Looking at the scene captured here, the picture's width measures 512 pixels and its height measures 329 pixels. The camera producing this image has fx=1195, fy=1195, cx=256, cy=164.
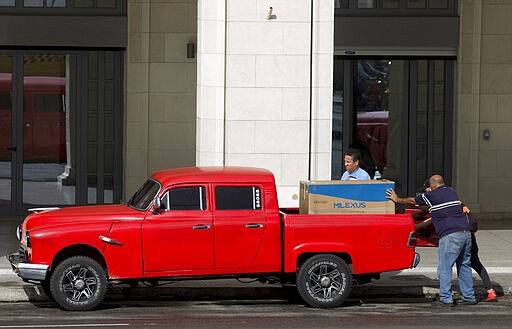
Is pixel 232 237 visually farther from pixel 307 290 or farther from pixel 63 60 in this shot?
pixel 63 60

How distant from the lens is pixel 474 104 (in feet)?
76.7

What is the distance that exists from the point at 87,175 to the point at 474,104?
770cm

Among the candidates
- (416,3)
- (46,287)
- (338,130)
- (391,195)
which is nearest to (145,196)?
(46,287)

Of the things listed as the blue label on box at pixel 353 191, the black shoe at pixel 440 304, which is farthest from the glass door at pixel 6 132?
the black shoe at pixel 440 304

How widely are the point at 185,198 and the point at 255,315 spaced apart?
168 centimetres

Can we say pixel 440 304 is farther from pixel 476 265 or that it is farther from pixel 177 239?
pixel 177 239

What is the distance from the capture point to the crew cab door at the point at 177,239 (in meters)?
14.5

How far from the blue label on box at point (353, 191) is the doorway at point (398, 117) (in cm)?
827

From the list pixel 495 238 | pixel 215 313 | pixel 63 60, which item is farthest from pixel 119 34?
pixel 215 313

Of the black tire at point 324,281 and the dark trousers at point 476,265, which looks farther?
the dark trousers at point 476,265

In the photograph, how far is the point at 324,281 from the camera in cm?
1488

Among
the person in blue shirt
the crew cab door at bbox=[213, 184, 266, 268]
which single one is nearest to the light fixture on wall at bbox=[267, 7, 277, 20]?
the person in blue shirt

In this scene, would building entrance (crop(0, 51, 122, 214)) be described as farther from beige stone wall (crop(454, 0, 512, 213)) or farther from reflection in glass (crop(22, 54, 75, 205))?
beige stone wall (crop(454, 0, 512, 213))

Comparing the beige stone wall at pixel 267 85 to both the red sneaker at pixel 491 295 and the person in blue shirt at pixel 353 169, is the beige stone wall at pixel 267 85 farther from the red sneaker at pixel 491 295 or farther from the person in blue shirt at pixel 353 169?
the red sneaker at pixel 491 295
